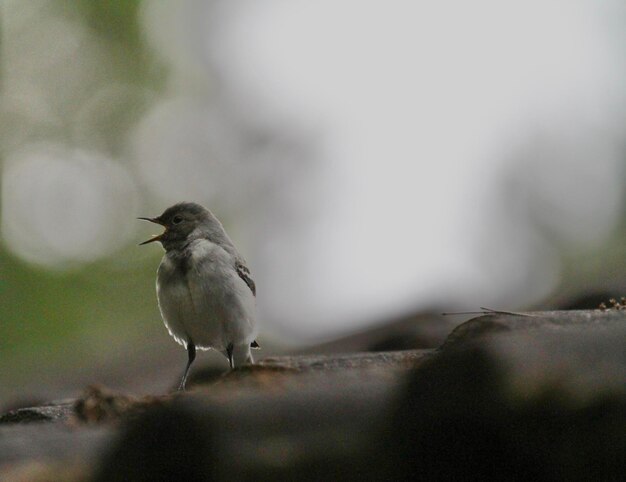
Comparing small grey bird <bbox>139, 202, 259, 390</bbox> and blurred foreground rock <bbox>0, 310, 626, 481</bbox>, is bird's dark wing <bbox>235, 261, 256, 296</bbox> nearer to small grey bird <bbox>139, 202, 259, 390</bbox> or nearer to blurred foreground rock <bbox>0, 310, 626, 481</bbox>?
small grey bird <bbox>139, 202, 259, 390</bbox>

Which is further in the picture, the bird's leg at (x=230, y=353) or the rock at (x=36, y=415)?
the bird's leg at (x=230, y=353)

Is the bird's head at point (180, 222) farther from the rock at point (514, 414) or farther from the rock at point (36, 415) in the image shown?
the rock at point (514, 414)

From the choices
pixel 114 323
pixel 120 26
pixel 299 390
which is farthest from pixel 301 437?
pixel 120 26

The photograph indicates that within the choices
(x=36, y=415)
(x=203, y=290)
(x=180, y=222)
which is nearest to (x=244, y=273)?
(x=203, y=290)

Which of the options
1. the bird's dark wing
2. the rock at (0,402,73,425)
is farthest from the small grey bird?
the rock at (0,402,73,425)

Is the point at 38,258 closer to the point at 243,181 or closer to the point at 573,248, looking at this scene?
the point at 243,181

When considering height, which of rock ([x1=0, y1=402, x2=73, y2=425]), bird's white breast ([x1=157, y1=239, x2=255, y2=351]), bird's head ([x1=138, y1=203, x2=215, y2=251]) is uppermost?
bird's head ([x1=138, y1=203, x2=215, y2=251])

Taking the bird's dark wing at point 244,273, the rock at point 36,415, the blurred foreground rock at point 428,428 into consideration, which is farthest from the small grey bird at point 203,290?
the blurred foreground rock at point 428,428
